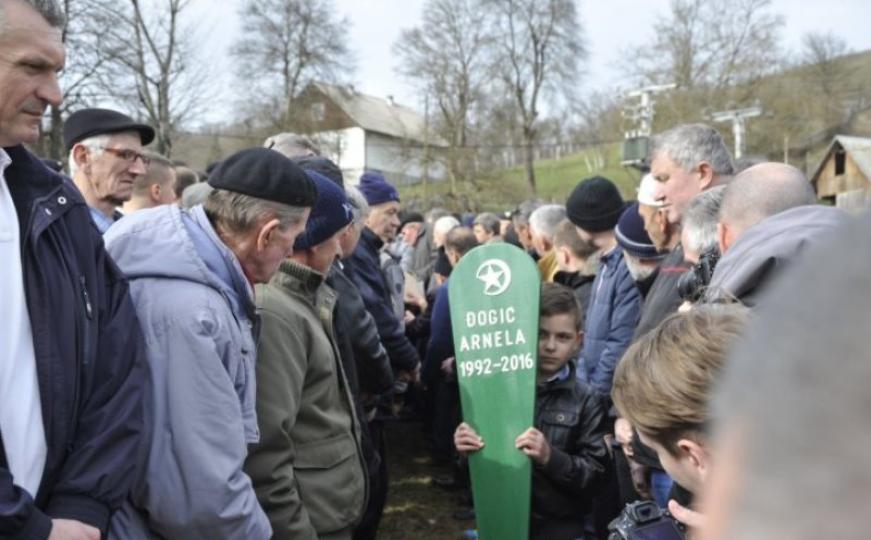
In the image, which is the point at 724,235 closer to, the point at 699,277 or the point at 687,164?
the point at 699,277

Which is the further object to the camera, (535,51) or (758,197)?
(535,51)

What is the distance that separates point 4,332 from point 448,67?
33648mm

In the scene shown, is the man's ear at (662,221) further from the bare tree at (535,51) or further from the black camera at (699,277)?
the bare tree at (535,51)

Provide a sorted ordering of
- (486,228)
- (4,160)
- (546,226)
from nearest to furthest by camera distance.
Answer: (4,160) < (546,226) < (486,228)

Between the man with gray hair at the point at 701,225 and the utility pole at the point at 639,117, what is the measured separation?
19416mm

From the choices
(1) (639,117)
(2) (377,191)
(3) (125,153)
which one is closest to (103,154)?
(3) (125,153)

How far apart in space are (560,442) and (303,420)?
1389 millimetres

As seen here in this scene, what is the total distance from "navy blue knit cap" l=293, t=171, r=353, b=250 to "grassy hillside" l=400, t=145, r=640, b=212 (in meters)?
23.2

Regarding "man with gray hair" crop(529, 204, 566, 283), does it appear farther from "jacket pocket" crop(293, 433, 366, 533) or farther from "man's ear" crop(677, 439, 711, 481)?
"man's ear" crop(677, 439, 711, 481)

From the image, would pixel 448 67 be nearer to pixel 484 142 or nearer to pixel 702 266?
pixel 484 142

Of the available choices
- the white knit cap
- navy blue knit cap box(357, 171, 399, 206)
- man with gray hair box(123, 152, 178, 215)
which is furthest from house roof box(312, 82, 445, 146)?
the white knit cap

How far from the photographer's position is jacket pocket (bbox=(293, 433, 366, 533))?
8.45 ft

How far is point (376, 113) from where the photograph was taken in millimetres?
54125

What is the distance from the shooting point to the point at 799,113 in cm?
3291
